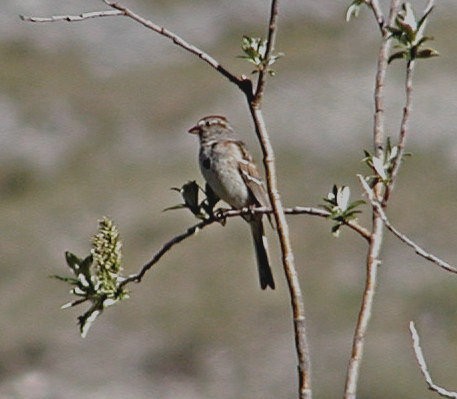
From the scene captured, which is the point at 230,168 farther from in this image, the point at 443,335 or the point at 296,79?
the point at 296,79

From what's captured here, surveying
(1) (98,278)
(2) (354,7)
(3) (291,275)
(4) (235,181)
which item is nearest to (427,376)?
(3) (291,275)

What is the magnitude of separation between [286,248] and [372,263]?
0.20 meters

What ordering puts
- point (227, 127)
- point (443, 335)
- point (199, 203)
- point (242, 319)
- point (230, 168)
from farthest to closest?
point (242, 319)
point (443, 335)
point (227, 127)
point (230, 168)
point (199, 203)

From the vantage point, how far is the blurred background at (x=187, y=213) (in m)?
21.5

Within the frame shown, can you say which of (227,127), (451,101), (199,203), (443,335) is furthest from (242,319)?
(199,203)

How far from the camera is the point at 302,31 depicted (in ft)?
114

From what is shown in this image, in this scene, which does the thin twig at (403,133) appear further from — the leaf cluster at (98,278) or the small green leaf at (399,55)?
the leaf cluster at (98,278)

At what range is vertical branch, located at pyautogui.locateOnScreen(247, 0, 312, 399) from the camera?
3057 millimetres

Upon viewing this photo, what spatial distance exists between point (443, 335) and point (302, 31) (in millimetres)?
15355

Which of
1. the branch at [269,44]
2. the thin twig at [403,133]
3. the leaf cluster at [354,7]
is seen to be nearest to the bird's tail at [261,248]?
the leaf cluster at [354,7]

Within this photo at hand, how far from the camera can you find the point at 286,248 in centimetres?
316

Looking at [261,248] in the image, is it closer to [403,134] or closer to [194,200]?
[194,200]

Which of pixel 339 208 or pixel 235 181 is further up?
pixel 235 181

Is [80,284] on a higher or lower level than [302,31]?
lower
